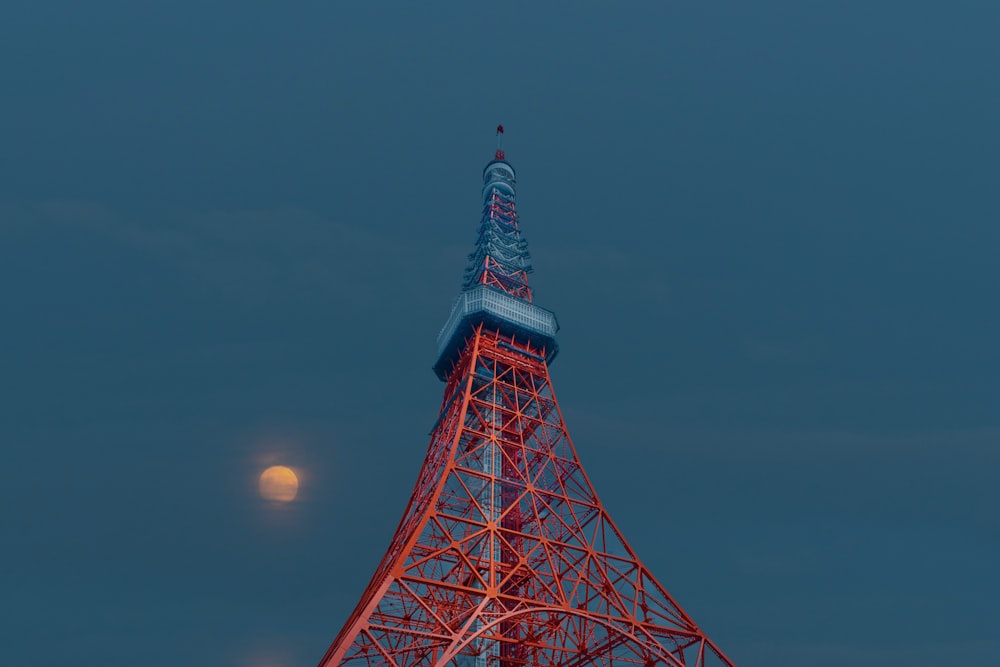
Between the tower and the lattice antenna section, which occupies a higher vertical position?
the lattice antenna section

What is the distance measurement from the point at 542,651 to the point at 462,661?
377 cm

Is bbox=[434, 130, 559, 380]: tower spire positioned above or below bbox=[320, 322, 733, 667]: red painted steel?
above

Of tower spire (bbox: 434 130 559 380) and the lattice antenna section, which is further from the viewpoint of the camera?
the lattice antenna section

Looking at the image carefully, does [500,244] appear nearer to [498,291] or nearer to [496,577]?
[498,291]

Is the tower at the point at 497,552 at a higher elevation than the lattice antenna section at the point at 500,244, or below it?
below

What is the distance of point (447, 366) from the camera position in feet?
155

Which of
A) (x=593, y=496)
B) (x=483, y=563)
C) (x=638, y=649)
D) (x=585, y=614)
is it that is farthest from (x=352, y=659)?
(x=593, y=496)

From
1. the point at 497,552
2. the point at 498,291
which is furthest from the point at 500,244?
the point at 497,552

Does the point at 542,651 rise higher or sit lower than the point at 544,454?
lower

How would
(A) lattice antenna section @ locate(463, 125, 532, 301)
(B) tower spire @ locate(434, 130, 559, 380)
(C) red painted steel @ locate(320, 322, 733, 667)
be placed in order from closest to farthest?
(C) red painted steel @ locate(320, 322, 733, 667) < (B) tower spire @ locate(434, 130, 559, 380) < (A) lattice antenna section @ locate(463, 125, 532, 301)

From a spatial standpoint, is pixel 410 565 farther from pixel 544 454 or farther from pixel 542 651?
pixel 544 454

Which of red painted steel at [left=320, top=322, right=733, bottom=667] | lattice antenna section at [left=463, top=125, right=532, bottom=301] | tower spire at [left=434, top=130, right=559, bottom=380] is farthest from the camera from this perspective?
lattice antenna section at [left=463, top=125, right=532, bottom=301]

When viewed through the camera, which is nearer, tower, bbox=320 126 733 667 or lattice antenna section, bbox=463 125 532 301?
tower, bbox=320 126 733 667

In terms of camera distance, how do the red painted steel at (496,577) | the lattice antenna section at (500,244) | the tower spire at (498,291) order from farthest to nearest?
the lattice antenna section at (500,244) < the tower spire at (498,291) < the red painted steel at (496,577)
